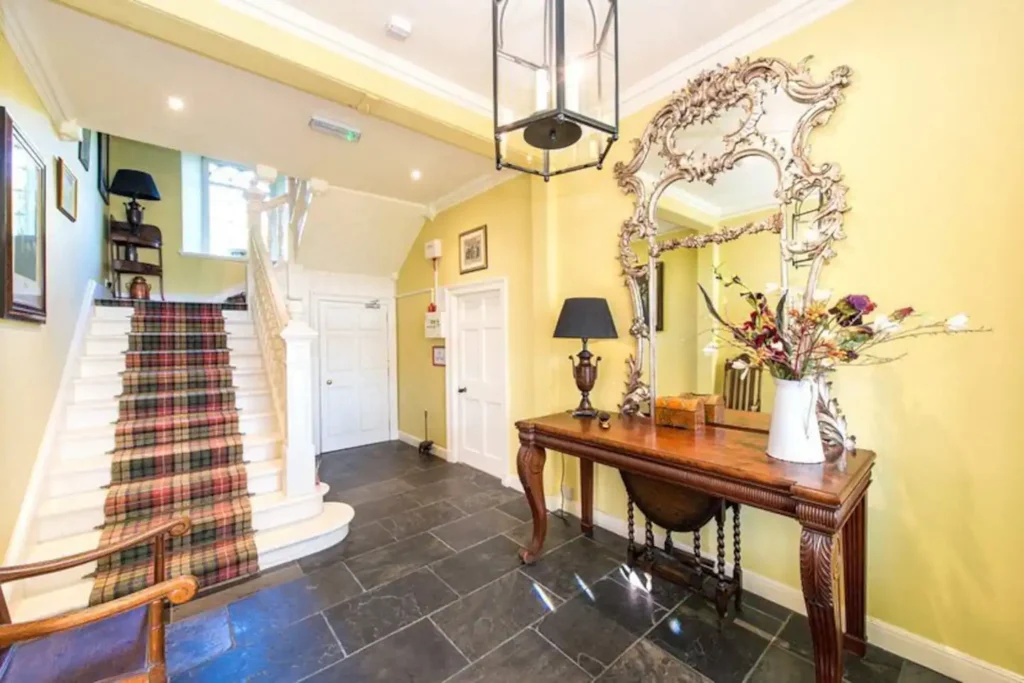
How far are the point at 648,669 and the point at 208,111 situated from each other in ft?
12.8

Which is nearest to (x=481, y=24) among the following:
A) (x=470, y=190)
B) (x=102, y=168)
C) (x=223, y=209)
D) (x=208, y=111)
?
(x=208, y=111)

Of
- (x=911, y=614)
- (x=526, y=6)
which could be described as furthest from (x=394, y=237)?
(x=911, y=614)

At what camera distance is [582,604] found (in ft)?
6.81

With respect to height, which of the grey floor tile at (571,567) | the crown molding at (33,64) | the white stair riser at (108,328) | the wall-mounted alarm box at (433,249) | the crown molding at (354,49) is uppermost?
the crown molding at (354,49)

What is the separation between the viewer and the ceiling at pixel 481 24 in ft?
6.20

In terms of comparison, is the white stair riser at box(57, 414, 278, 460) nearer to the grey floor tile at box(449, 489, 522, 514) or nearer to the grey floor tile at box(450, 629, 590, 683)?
the grey floor tile at box(449, 489, 522, 514)

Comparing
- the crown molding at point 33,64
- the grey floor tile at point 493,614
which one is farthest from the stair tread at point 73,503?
the crown molding at point 33,64

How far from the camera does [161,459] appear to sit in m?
2.74

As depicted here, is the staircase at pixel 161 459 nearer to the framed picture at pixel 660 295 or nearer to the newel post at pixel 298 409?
the newel post at pixel 298 409

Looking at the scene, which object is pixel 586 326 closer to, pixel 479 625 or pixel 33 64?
pixel 479 625

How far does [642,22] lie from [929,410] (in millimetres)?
2183

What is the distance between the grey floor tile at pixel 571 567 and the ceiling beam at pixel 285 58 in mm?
2751

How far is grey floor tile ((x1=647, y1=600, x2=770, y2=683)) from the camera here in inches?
66.1

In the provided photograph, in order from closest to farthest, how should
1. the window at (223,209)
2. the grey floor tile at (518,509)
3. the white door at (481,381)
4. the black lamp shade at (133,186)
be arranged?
1. the grey floor tile at (518,509)
2. the white door at (481,381)
3. the black lamp shade at (133,186)
4. the window at (223,209)
